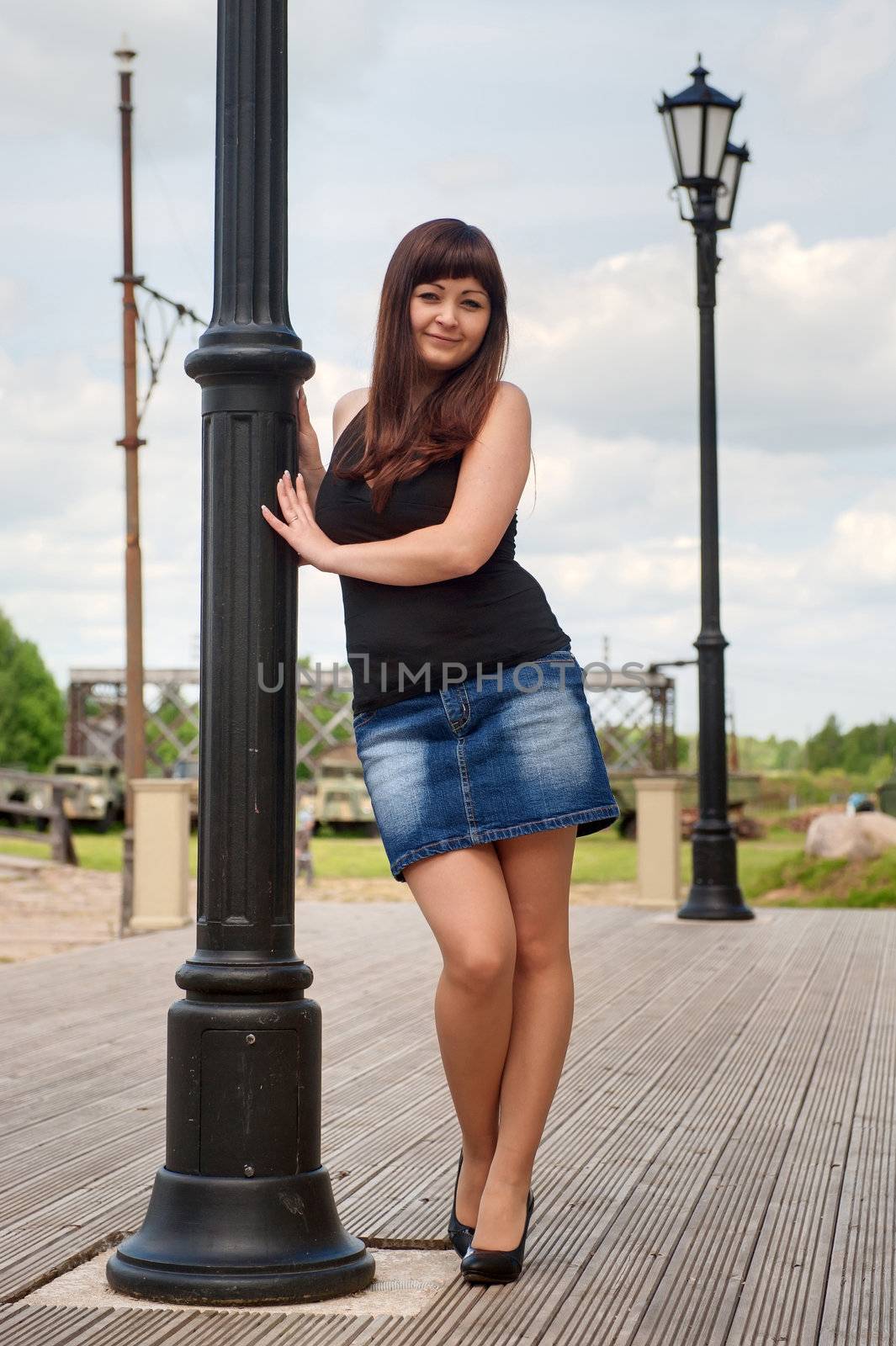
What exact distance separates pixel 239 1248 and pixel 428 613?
1.09m

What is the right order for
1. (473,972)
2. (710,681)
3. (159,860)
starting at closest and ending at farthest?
(473,972) < (710,681) < (159,860)

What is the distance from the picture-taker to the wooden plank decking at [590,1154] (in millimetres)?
2564

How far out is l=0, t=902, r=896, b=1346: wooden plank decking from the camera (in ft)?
8.41

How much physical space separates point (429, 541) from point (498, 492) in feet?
0.48

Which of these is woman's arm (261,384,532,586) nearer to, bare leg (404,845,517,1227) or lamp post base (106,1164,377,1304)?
bare leg (404,845,517,1227)

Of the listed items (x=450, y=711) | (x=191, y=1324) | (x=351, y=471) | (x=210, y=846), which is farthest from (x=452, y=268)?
(x=191, y=1324)

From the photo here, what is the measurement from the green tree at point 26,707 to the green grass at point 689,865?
2394 centimetres

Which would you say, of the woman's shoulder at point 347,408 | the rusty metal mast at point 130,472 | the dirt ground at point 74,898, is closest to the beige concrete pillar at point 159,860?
the dirt ground at point 74,898

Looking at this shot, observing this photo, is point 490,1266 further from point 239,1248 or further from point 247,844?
point 247,844

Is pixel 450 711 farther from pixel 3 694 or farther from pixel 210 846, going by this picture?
pixel 3 694

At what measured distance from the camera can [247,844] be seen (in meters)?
2.80

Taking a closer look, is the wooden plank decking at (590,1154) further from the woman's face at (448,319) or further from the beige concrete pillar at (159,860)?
the beige concrete pillar at (159,860)

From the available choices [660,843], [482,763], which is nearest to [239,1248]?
[482,763]

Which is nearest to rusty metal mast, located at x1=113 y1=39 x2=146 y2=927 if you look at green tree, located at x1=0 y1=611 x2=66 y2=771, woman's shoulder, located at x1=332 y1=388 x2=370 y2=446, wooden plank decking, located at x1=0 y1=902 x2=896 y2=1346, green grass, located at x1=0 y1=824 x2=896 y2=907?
green grass, located at x1=0 y1=824 x2=896 y2=907
